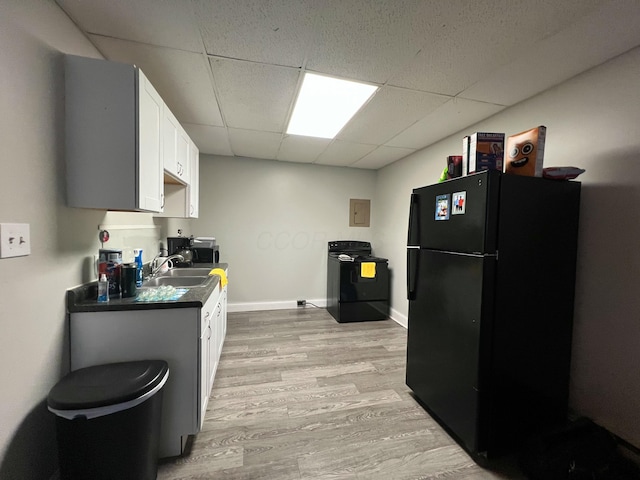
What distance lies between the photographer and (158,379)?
121 centimetres

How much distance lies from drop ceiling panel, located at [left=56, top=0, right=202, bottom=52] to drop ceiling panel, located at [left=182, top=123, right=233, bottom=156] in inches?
48.9

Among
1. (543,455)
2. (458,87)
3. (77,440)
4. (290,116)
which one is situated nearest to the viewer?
(77,440)

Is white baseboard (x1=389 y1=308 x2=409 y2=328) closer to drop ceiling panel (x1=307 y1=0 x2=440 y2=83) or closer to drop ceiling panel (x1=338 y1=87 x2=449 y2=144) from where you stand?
drop ceiling panel (x1=338 y1=87 x2=449 y2=144)

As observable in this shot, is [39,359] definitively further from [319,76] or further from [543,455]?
[543,455]

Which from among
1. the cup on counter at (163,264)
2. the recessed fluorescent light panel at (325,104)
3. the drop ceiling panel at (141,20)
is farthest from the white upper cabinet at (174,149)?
the recessed fluorescent light panel at (325,104)

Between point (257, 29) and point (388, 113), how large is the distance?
1.33 meters

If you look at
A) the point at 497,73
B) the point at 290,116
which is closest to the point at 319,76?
the point at 290,116

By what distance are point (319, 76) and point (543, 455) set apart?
2.57 metres

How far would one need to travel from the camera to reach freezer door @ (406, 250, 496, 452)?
→ 1421 millimetres

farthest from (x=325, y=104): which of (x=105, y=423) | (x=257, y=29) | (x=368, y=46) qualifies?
(x=105, y=423)

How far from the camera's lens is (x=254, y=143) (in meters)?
3.17

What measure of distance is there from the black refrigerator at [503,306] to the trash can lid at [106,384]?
1.66m

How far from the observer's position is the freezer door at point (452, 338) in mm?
1421

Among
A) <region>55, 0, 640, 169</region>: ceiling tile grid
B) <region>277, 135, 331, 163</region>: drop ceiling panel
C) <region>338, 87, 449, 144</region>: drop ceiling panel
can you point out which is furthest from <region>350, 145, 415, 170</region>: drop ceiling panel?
<region>55, 0, 640, 169</region>: ceiling tile grid
